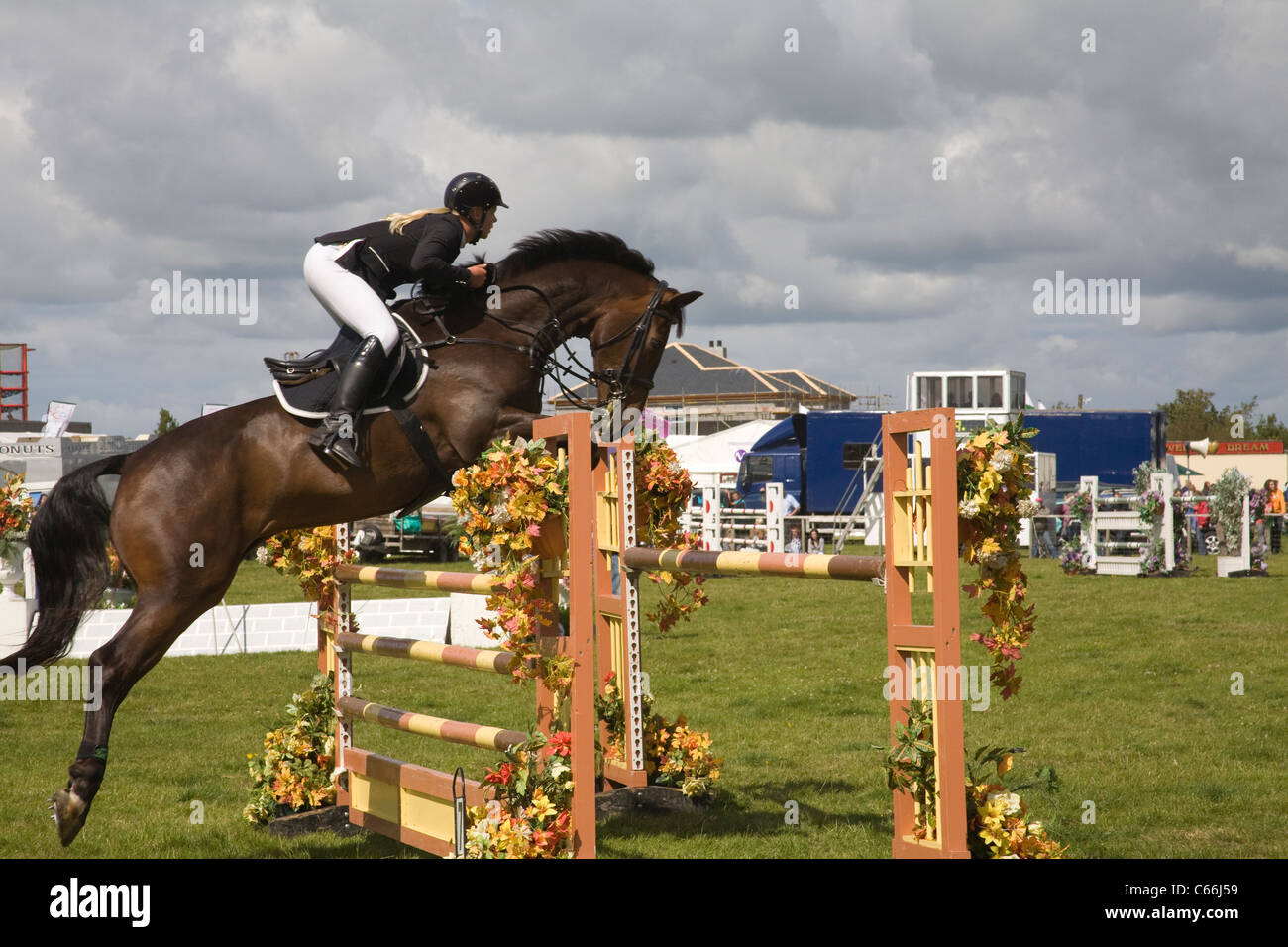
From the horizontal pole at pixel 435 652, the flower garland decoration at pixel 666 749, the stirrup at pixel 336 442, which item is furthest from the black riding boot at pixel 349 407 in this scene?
the flower garland decoration at pixel 666 749

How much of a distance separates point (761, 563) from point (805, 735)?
3489 mm

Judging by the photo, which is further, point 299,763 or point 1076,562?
point 1076,562

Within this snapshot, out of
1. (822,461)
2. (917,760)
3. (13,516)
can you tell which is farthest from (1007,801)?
(822,461)

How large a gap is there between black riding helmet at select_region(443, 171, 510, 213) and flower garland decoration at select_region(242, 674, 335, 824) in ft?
8.14

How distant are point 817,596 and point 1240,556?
724 centimetres

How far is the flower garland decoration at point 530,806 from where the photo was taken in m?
3.99

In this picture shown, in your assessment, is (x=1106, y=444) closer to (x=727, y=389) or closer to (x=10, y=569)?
(x=10, y=569)

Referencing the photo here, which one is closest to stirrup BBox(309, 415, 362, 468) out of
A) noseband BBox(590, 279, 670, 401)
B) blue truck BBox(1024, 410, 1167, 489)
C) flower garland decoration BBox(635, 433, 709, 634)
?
noseband BBox(590, 279, 670, 401)

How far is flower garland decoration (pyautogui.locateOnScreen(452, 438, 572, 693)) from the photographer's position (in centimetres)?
414

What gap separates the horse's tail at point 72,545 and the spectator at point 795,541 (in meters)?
16.6

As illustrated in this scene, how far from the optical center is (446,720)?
4785 mm

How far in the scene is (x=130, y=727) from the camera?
8.03 meters

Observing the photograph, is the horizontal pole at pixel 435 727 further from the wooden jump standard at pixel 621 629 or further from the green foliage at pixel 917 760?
the green foliage at pixel 917 760

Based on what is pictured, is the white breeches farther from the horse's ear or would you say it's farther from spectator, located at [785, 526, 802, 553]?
spectator, located at [785, 526, 802, 553]
